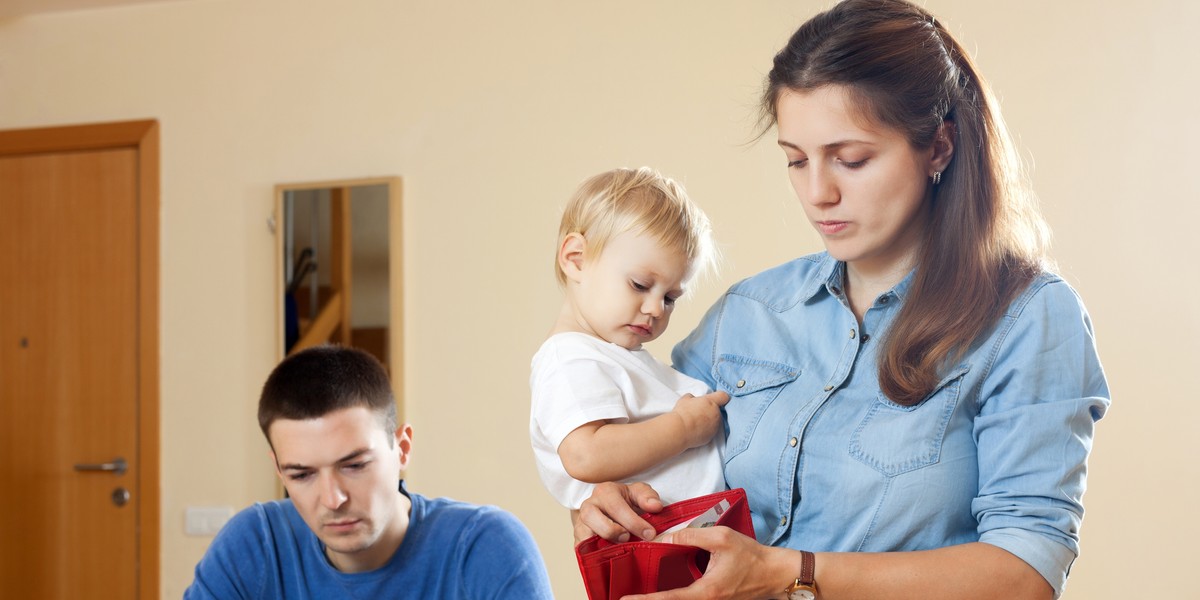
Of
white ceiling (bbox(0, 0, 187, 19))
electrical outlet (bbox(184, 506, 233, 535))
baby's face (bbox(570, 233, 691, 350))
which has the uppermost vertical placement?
white ceiling (bbox(0, 0, 187, 19))

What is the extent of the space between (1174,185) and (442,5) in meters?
2.46

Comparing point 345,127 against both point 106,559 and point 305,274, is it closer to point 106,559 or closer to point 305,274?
point 305,274

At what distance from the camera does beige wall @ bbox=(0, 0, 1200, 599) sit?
121 inches

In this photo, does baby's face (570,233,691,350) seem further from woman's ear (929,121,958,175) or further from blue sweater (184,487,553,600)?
blue sweater (184,487,553,600)

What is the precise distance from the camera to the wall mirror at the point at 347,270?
371cm

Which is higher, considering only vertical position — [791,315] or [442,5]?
[442,5]

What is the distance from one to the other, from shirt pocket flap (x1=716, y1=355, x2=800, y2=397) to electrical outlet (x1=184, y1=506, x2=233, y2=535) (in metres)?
3.00

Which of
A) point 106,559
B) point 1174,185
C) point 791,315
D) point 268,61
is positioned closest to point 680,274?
point 791,315

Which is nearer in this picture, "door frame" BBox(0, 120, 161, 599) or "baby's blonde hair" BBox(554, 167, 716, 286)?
"baby's blonde hair" BBox(554, 167, 716, 286)

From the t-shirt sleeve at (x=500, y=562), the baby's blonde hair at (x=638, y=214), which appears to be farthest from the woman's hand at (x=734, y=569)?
the t-shirt sleeve at (x=500, y=562)

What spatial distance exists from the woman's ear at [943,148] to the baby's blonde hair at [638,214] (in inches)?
14.5

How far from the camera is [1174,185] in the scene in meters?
3.07

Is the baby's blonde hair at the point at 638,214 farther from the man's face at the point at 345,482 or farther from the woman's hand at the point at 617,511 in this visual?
the man's face at the point at 345,482

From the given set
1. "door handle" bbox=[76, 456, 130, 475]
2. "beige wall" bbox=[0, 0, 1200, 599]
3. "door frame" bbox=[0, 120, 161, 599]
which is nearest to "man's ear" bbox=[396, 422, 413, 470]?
"beige wall" bbox=[0, 0, 1200, 599]
